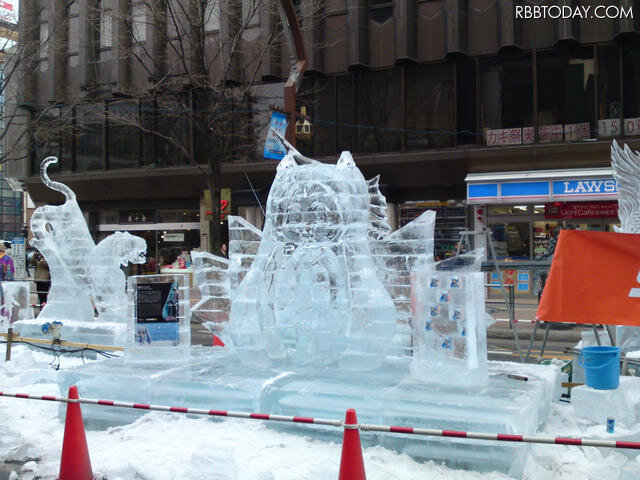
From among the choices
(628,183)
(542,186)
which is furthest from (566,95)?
(628,183)

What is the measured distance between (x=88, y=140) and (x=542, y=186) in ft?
56.6

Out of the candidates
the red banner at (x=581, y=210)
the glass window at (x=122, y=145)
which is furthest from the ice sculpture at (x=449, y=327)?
the glass window at (x=122, y=145)

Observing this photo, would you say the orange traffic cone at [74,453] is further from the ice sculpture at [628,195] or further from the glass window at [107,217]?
the glass window at [107,217]

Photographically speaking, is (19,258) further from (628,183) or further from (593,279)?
(593,279)

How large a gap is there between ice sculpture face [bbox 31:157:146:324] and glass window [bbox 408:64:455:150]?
37.9 ft

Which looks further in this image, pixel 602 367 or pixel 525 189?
pixel 525 189

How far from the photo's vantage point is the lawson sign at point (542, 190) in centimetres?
1750

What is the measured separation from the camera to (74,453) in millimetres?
5055

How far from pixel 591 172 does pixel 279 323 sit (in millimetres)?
13274

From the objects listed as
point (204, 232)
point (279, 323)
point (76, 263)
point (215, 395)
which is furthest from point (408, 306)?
point (204, 232)

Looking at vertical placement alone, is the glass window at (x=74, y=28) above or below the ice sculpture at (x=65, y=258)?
above

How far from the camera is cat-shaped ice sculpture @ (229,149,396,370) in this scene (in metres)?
6.83

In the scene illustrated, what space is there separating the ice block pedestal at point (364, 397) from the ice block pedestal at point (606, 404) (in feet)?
1.07

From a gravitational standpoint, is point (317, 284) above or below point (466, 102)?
below
